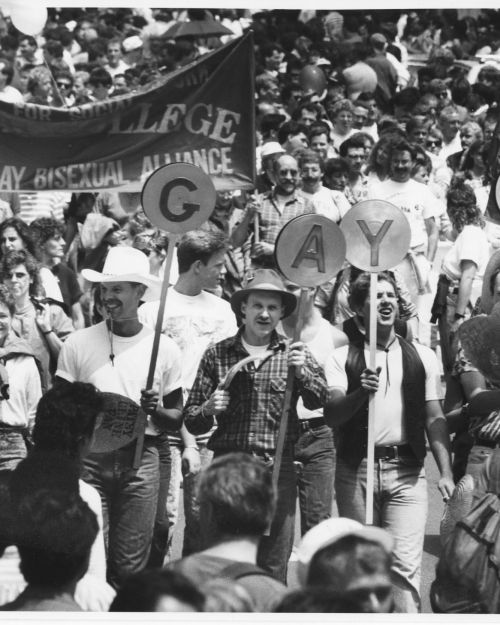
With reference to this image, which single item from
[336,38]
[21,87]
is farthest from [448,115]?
[336,38]

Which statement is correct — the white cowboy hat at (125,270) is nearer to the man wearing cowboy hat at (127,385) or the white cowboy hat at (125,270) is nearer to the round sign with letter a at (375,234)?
the man wearing cowboy hat at (127,385)

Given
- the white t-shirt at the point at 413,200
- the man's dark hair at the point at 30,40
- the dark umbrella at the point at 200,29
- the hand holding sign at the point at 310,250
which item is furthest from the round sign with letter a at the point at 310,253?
the dark umbrella at the point at 200,29

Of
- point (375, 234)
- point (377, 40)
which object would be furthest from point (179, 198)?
point (377, 40)

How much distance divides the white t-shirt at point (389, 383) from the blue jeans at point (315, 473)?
0.52 m

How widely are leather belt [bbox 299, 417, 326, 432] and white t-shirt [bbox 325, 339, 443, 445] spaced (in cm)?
56

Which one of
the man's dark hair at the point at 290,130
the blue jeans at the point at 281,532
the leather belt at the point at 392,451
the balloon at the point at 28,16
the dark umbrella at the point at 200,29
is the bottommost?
the blue jeans at the point at 281,532

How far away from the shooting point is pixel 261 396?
22.7 ft

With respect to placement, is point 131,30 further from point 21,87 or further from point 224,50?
point 224,50

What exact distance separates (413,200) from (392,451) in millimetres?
4568

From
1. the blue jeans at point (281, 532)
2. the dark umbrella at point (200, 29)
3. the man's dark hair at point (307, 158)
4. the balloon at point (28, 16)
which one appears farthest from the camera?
the dark umbrella at point (200, 29)

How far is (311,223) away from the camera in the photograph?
7.00 meters

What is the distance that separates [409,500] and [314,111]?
9.32 metres

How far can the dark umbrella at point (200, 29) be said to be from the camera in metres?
21.3

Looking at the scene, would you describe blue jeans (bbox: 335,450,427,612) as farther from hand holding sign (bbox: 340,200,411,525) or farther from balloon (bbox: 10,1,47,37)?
balloon (bbox: 10,1,47,37)
